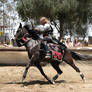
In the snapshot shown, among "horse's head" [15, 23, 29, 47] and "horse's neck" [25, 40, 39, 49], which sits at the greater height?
"horse's head" [15, 23, 29, 47]

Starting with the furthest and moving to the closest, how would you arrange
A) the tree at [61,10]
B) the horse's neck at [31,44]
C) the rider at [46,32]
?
the tree at [61,10], the horse's neck at [31,44], the rider at [46,32]

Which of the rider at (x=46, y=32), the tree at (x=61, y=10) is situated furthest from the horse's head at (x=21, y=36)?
the tree at (x=61, y=10)

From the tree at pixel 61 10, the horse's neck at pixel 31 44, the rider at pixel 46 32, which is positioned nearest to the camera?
the rider at pixel 46 32

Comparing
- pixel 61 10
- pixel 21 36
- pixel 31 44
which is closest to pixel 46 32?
pixel 31 44

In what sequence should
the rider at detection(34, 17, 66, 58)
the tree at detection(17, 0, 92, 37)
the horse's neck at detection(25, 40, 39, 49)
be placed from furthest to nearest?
the tree at detection(17, 0, 92, 37)
the horse's neck at detection(25, 40, 39, 49)
the rider at detection(34, 17, 66, 58)

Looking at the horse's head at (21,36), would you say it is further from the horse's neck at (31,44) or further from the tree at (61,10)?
the tree at (61,10)

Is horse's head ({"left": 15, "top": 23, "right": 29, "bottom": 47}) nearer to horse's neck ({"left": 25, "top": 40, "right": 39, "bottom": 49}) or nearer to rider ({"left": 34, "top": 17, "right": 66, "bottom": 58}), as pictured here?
horse's neck ({"left": 25, "top": 40, "right": 39, "bottom": 49})

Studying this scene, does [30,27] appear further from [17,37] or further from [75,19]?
[75,19]

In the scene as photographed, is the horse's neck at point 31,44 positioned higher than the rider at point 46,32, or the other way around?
the rider at point 46,32

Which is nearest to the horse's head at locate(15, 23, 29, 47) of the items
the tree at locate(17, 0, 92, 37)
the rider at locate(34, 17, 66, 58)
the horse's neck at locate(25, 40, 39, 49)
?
the horse's neck at locate(25, 40, 39, 49)

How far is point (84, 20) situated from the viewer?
2973 centimetres

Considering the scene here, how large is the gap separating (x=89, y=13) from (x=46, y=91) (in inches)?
978

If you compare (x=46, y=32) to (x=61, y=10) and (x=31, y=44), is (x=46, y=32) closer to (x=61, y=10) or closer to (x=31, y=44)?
(x=31, y=44)

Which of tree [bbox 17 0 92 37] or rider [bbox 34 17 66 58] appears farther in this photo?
tree [bbox 17 0 92 37]
